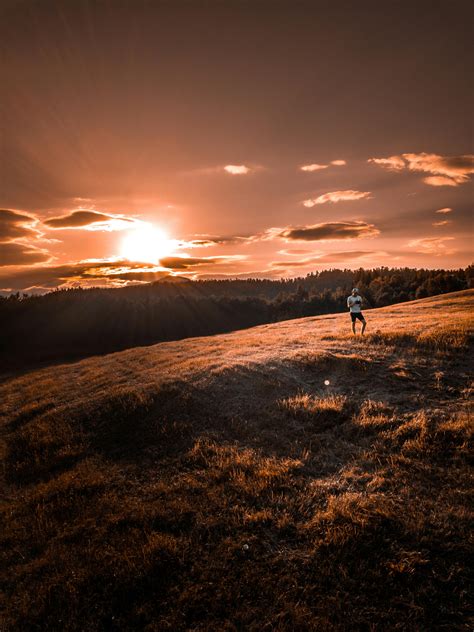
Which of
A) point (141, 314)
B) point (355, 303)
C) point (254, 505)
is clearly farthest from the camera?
point (141, 314)

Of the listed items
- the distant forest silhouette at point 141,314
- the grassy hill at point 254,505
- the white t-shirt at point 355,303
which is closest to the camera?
the grassy hill at point 254,505

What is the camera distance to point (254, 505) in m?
8.07

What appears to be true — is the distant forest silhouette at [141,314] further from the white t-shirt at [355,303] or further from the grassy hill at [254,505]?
the grassy hill at [254,505]

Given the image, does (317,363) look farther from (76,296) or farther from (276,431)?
(76,296)

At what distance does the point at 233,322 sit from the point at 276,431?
4393 inches

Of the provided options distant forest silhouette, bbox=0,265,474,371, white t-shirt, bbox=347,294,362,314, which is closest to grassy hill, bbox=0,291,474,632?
white t-shirt, bbox=347,294,362,314

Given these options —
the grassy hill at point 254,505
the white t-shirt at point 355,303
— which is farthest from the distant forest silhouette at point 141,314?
the grassy hill at point 254,505

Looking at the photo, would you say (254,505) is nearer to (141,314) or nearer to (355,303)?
(355,303)

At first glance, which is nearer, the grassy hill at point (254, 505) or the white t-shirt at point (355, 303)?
the grassy hill at point (254, 505)

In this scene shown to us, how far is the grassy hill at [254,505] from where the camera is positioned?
18.1 ft

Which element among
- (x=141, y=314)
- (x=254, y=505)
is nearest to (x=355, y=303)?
(x=254, y=505)

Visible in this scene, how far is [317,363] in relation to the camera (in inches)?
701

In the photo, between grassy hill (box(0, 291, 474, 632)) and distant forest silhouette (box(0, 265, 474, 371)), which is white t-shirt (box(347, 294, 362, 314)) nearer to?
grassy hill (box(0, 291, 474, 632))

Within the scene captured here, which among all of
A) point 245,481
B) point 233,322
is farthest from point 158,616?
point 233,322
